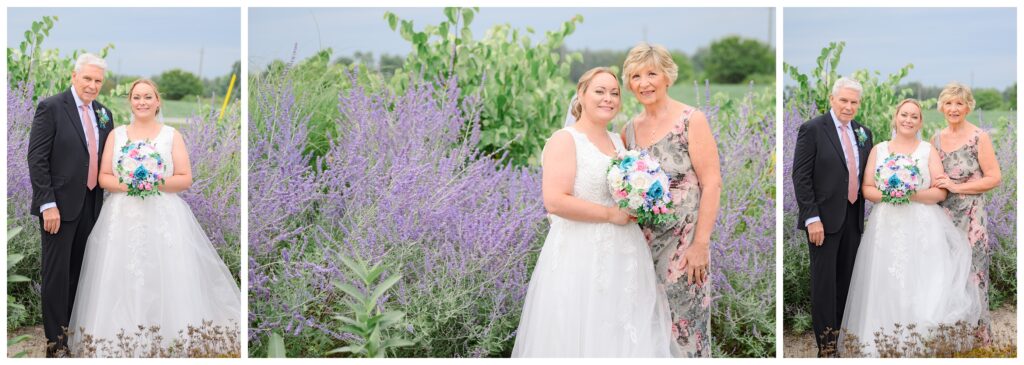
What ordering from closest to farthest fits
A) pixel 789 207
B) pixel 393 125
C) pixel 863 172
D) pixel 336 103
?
pixel 863 172, pixel 789 207, pixel 393 125, pixel 336 103

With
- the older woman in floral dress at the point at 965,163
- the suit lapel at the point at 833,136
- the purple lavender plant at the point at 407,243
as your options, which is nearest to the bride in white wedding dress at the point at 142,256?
the purple lavender plant at the point at 407,243

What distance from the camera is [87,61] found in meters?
3.79

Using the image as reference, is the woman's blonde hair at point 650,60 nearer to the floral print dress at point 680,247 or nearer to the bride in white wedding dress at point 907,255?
the floral print dress at point 680,247

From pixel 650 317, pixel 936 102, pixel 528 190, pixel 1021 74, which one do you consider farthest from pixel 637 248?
pixel 1021 74

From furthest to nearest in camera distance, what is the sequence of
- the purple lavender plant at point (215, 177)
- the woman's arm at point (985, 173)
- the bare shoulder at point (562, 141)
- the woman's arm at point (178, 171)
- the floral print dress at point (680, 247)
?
the purple lavender plant at point (215, 177) < the woman's arm at point (985, 173) < the woman's arm at point (178, 171) < the floral print dress at point (680, 247) < the bare shoulder at point (562, 141)

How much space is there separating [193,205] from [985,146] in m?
3.36

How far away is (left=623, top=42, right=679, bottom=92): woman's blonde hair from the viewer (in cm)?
341

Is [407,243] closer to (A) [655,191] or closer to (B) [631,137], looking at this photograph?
(B) [631,137]

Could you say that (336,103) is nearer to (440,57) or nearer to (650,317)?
(440,57)

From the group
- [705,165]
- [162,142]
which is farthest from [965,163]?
[162,142]

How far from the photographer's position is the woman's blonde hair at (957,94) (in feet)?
12.9

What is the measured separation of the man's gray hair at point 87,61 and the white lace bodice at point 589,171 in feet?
6.32

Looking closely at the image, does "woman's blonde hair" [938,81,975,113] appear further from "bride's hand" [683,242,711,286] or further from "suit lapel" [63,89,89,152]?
"suit lapel" [63,89,89,152]

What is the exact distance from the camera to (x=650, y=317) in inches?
137
